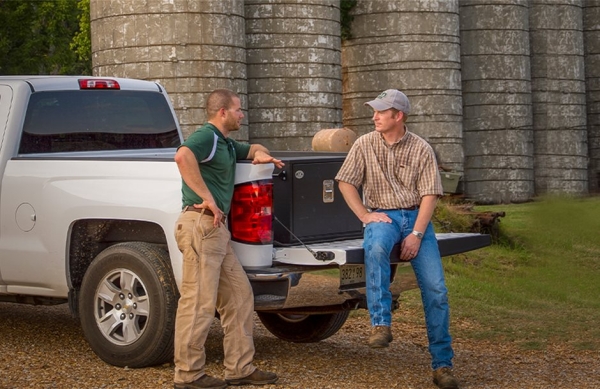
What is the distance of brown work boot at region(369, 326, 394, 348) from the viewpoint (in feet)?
22.4

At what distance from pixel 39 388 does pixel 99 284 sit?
92 cm

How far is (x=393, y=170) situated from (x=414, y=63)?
2742 cm

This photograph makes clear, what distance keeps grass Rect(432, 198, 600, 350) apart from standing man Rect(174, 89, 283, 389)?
304 centimetres

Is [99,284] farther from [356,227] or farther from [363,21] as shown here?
[363,21]

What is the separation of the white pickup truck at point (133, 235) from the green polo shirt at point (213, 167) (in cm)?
13

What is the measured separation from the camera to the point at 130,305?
7594 mm

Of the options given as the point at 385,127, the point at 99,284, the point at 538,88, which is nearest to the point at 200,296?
the point at 99,284

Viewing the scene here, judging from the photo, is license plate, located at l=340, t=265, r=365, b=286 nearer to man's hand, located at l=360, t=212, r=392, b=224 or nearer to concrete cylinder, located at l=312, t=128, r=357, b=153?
man's hand, located at l=360, t=212, r=392, b=224

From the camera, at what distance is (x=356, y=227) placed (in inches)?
314

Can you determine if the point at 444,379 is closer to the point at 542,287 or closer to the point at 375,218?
the point at 375,218

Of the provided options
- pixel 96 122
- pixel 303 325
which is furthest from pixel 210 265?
pixel 96 122

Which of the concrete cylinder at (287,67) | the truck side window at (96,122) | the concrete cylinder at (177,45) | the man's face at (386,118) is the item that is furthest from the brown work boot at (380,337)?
the concrete cylinder at (287,67)

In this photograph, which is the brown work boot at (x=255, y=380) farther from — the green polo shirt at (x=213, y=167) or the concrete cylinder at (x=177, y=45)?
the concrete cylinder at (x=177, y=45)

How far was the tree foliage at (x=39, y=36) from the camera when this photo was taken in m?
42.8
